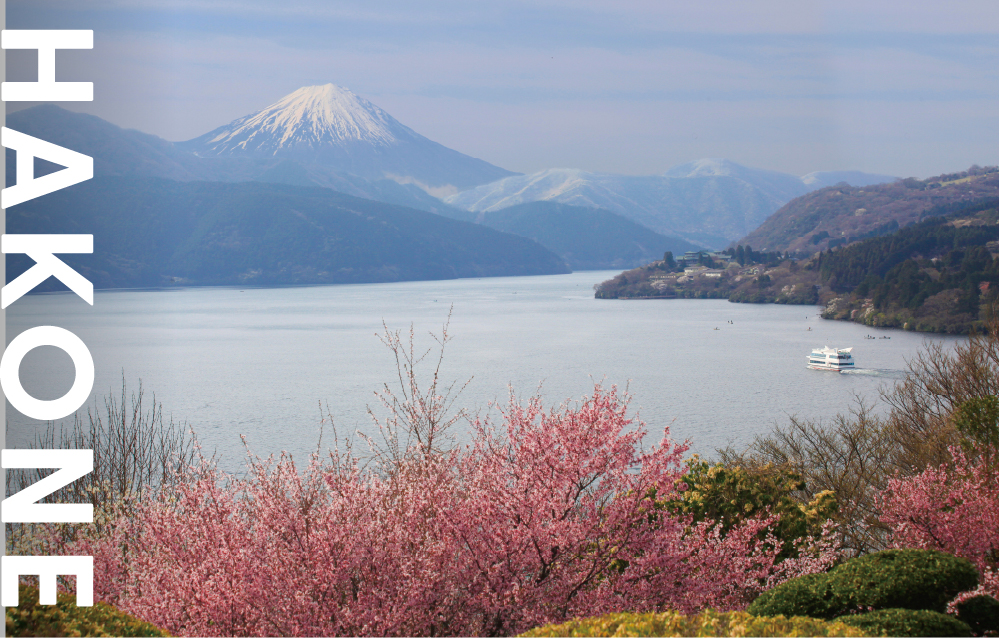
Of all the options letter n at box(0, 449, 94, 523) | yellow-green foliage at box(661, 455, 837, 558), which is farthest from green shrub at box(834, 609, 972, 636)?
letter n at box(0, 449, 94, 523)

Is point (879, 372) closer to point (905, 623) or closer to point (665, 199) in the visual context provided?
point (905, 623)

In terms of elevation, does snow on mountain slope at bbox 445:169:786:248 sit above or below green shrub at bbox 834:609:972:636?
above

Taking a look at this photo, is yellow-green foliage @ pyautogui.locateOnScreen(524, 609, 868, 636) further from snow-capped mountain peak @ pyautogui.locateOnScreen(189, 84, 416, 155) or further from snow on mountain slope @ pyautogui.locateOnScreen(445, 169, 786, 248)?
snow on mountain slope @ pyautogui.locateOnScreen(445, 169, 786, 248)

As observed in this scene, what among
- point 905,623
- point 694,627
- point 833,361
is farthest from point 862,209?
point 694,627

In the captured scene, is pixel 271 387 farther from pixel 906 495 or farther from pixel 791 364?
pixel 906 495

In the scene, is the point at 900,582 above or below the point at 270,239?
below

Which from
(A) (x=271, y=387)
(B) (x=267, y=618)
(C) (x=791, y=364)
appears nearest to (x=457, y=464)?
(B) (x=267, y=618)
